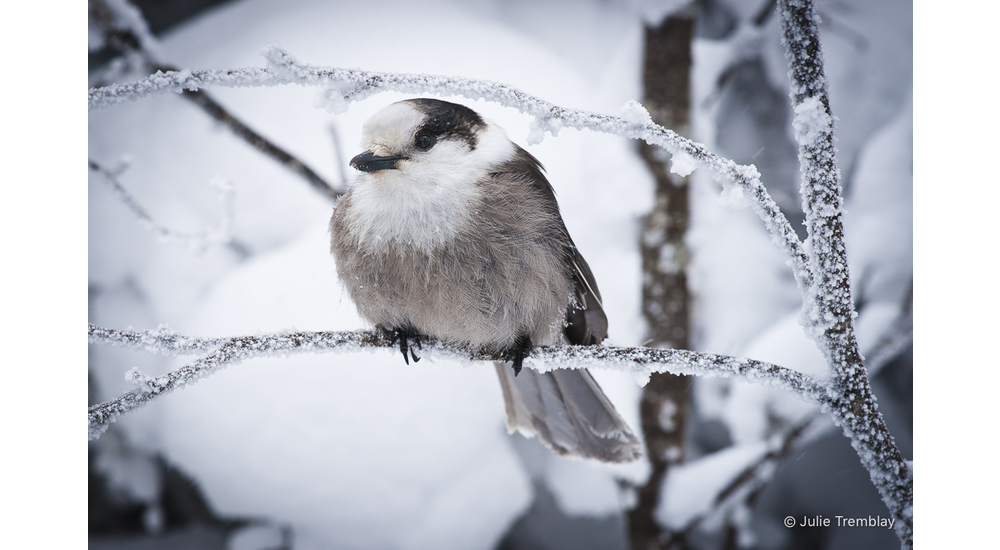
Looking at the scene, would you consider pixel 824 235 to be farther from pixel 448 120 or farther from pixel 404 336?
pixel 404 336

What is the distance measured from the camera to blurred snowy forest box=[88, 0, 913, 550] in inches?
47.7

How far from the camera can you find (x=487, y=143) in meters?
1.07

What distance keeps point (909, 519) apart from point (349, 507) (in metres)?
1.16

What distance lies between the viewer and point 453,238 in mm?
977

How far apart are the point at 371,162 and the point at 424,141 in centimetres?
12

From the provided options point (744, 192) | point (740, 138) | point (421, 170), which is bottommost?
point (744, 192)

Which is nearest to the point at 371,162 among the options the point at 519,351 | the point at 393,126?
the point at 393,126

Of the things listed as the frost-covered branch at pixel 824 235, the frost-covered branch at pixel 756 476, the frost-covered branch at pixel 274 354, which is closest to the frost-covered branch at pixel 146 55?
the frost-covered branch at pixel 274 354

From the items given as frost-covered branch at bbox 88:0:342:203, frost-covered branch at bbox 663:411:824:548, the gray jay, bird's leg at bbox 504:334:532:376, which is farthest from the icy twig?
frost-covered branch at bbox 663:411:824:548

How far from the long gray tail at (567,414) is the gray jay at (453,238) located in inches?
6.1

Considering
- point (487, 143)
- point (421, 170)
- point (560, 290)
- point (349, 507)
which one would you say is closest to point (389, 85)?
point (421, 170)

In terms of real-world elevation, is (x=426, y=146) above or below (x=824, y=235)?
above

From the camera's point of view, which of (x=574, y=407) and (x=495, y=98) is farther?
(x=574, y=407)
